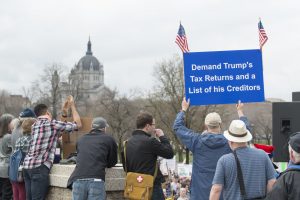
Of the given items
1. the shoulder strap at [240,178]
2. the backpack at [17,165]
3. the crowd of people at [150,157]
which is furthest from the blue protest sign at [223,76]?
the backpack at [17,165]

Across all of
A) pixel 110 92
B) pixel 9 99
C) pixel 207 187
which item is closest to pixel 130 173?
pixel 207 187

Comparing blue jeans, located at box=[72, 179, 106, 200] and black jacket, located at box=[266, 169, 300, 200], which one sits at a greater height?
black jacket, located at box=[266, 169, 300, 200]

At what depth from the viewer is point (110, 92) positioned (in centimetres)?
6506

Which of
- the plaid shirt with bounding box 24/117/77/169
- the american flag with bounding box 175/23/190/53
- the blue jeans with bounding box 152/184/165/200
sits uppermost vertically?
the american flag with bounding box 175/23/190/53

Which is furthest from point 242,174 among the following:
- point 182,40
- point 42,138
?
point 182,40

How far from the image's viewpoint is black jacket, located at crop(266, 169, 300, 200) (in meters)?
4.29

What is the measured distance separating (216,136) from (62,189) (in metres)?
2.59

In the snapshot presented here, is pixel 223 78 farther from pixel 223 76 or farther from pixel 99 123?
pixel 99 123

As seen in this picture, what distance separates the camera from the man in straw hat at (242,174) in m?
5.23

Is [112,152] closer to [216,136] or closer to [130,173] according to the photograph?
[130,173]

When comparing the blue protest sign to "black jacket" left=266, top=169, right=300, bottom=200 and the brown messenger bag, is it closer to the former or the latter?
the brown messenger bag

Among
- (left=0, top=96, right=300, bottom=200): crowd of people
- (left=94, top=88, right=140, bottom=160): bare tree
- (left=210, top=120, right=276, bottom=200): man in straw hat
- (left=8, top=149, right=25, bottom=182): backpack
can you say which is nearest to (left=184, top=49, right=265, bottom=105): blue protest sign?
(left=0, top=96, right=300, bottom=200): crowd of people

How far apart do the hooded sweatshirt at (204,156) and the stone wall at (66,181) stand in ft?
4.45

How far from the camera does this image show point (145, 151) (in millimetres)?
6535
